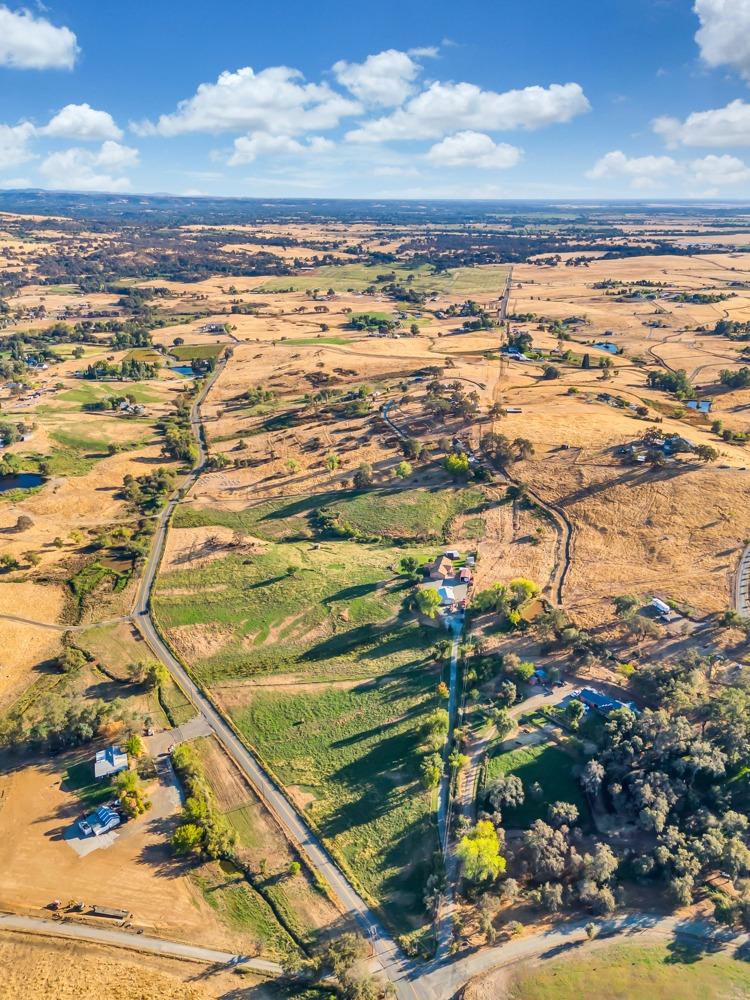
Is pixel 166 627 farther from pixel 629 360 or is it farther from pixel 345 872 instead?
pixel 629 360

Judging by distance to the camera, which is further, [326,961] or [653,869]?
[653,869]

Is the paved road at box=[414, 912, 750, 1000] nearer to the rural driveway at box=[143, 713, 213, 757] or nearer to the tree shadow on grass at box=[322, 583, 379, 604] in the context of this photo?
the rural driveway at box=[143, 713, 213, 757]

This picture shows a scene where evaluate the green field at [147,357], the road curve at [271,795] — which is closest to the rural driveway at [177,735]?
the road curve at [271,795]

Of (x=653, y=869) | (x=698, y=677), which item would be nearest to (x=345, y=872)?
(x=653, y=869)

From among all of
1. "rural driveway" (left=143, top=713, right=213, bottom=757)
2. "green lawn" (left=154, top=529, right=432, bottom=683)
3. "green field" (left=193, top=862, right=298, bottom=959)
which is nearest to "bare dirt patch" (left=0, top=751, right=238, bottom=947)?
"green field" (left=193, top=862, right=298, bottom=959)

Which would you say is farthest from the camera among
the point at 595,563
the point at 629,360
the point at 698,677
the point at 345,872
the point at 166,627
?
the point at 629,360

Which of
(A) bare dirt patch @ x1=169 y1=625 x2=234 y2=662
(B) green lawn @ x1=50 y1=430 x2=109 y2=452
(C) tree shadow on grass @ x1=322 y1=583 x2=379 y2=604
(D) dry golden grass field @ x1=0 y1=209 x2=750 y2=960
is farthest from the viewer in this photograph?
(B) green lawn @ x1=50 y1=430 x2=109 y2=452
